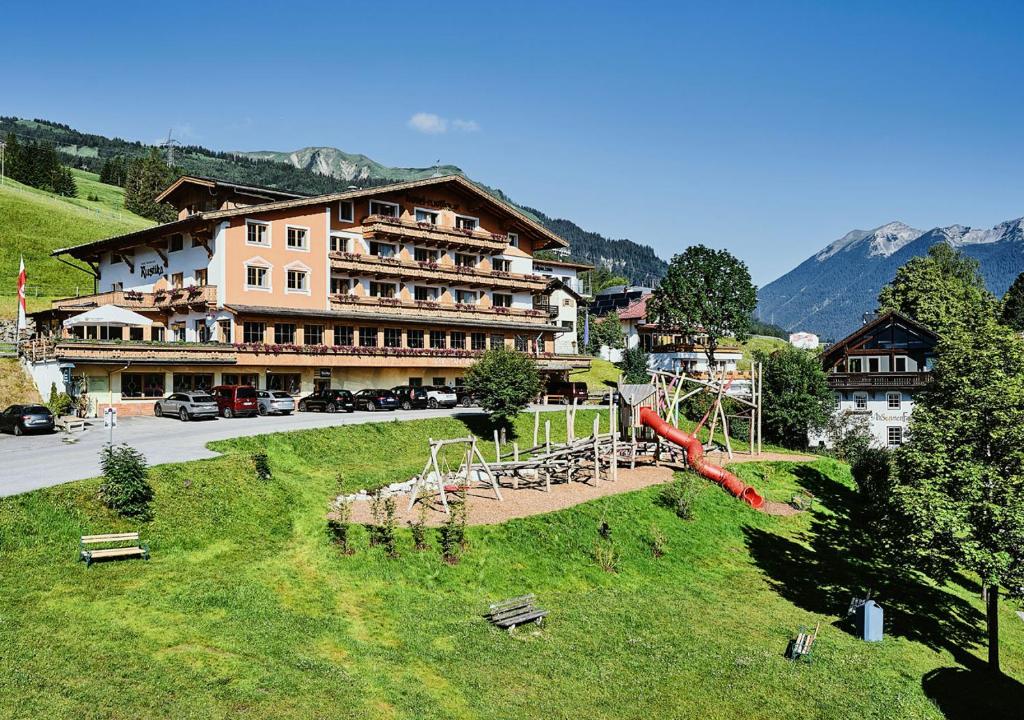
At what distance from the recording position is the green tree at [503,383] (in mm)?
47125

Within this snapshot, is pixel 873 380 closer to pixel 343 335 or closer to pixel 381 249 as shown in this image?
pixel 381 249

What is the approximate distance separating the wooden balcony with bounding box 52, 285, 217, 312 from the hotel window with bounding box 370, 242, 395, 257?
1423cm

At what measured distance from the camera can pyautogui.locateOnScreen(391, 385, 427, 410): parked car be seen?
54906 millimetres

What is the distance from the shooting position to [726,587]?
2692cm

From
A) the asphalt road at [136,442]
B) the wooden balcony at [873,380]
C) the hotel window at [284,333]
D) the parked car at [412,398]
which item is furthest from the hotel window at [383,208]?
the wooden balcony at [873,380]

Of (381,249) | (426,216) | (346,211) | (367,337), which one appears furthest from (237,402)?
(426,216)

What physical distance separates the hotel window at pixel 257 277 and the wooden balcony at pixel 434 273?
5470 millimetres

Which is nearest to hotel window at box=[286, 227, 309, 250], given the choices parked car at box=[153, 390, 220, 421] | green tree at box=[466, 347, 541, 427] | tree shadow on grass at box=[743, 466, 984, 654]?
parked car at box=[153, 390, 220, 421]

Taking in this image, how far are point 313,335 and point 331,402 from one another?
7717 mm

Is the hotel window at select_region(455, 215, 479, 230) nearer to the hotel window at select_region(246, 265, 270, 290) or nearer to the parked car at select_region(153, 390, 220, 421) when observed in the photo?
the hotel window at select_region(246, 265, 270, 290)

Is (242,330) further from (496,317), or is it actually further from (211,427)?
(496,317)

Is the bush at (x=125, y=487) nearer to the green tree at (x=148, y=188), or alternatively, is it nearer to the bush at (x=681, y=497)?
the bush at (x=681, y=497)

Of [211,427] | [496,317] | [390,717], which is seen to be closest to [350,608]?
[390,717]

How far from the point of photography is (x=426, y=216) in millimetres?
67562
